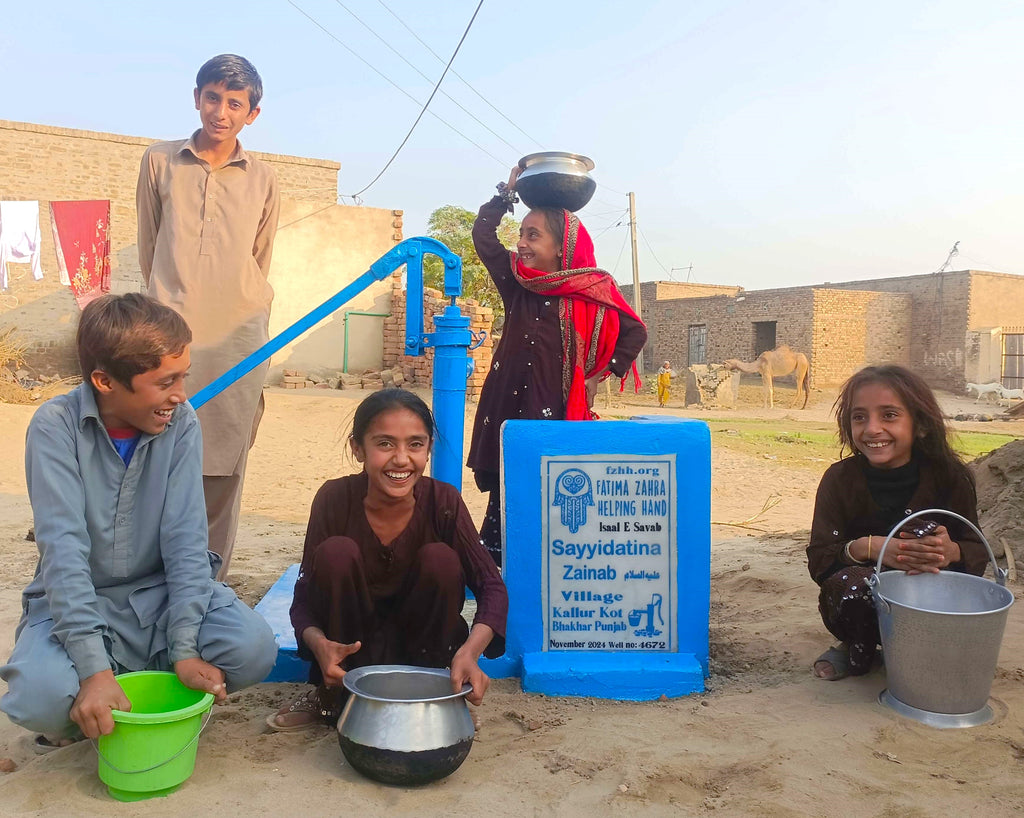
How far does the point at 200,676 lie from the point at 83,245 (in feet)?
53.5

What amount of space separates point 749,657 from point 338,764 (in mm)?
1373

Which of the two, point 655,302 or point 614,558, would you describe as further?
point 655,302

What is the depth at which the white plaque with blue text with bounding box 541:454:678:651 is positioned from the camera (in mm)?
2465

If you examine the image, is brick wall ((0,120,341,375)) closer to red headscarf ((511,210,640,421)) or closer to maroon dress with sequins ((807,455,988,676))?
red headscarf ((511,210,640,421))

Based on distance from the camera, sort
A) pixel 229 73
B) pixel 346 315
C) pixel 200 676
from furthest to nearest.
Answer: pixel 346 315 < pixel 229 73 < pixel 200 676

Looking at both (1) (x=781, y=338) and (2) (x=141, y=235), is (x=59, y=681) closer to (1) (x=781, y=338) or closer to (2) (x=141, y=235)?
(2) (x=141, y=235)

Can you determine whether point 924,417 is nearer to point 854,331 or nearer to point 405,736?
point 405,736

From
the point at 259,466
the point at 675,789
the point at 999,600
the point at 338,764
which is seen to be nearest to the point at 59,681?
the point at 338,764

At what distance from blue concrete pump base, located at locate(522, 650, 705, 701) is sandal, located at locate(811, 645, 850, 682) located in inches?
14.5

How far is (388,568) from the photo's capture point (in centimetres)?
212

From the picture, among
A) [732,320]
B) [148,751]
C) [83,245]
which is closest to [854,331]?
[732,320]

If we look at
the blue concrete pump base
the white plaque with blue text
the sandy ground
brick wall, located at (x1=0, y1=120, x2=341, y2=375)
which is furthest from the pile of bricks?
the blue concrete pump base

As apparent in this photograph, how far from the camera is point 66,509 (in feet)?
6.03

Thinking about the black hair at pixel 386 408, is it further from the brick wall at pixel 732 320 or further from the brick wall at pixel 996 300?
the brick wall at pixel 996 300
